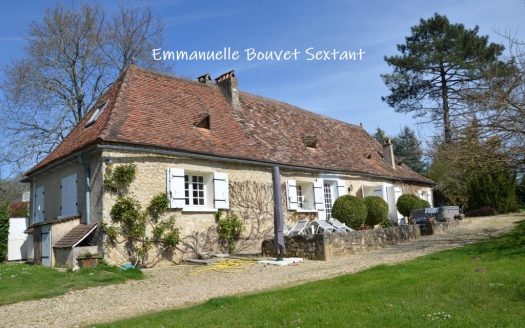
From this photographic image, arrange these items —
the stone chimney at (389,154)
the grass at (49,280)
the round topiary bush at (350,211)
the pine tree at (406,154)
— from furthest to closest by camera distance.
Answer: the pine tree at (406,154) → the stone chimney at (389,154) → the round topiary bush at (350,211) → the grass at (49,280)

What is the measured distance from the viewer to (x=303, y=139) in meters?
19.4

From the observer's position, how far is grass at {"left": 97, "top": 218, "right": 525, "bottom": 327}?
523cm

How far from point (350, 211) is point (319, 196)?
59.8 inches

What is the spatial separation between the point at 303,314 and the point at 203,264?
698 centimetres

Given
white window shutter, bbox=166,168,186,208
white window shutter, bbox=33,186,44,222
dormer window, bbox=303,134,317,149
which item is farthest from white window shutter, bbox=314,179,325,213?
white window shutter, bbox=33,186,44,222

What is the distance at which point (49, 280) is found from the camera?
32.9ft

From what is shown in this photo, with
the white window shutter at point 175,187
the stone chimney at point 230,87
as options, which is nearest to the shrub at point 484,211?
the stone chimney at point 230,87

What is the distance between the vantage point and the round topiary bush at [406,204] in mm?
20672

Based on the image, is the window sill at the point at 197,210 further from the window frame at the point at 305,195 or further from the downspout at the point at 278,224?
the window frame at the point at 305,195

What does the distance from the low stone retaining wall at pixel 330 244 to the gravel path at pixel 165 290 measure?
45 centimetres

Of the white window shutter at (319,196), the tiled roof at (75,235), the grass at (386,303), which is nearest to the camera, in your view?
the grass at (386,303)

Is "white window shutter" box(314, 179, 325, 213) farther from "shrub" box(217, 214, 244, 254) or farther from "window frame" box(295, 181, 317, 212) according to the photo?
"shrub" box(217, 214, 244, 254)

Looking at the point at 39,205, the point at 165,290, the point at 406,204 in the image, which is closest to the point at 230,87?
the point at 39,205

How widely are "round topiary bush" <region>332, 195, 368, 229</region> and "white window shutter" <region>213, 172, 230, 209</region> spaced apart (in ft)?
14.7
